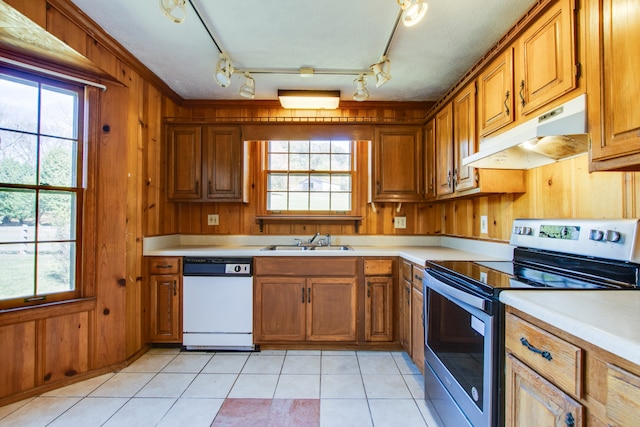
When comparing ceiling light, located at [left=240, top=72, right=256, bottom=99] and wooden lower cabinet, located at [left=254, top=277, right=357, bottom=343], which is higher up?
ceiling light, located at [left=240, top=72, right=256, bottom=99]

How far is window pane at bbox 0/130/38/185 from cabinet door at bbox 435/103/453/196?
115 inches

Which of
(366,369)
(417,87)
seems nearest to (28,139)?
(366,369)

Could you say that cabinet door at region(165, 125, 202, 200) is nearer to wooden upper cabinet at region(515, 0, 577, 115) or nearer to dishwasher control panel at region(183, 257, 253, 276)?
dishwasher control panel at region(183, 257, 253, 276)

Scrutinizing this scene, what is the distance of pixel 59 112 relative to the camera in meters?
2.03

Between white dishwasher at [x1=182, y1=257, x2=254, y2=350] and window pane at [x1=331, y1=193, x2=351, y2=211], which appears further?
window pane at [x1=331, y1=193, x2=351, y2=211]

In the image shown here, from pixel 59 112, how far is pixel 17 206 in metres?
0.69

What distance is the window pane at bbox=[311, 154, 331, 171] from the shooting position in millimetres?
3121

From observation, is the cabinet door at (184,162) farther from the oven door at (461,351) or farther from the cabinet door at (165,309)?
the oven door at (461,351)

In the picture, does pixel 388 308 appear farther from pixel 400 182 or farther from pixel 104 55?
pixel 104 55

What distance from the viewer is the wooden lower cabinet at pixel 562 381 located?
0.67 metres

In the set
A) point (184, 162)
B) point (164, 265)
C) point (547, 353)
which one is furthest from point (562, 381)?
point (184, 162)

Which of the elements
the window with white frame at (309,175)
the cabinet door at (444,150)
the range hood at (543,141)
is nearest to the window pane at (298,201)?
the window with white frame at (309,175)

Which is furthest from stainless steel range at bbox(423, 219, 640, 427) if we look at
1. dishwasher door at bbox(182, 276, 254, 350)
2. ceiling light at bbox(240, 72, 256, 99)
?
ceiling light at bbox(240, 72, 256, 99)

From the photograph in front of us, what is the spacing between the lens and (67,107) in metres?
2.07
